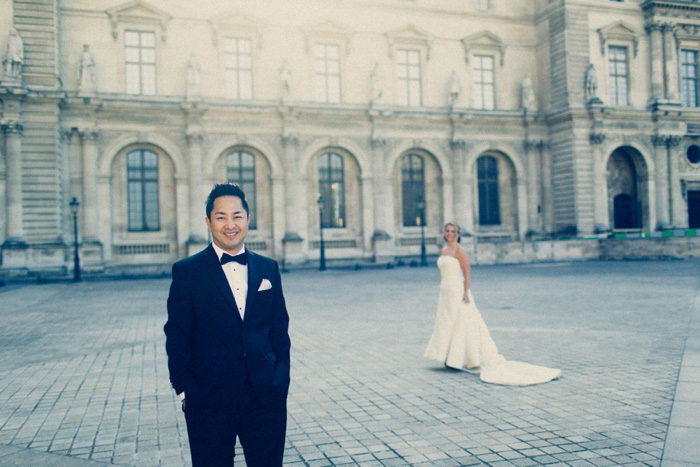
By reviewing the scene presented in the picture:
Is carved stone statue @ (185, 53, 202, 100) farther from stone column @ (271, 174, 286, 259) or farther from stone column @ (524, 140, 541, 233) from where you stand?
stone column @ (524, 140, 541, 233)

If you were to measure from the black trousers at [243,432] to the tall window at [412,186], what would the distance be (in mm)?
31098

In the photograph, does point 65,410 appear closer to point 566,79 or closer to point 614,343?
point 614,343

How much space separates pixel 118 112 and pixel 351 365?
24834mm

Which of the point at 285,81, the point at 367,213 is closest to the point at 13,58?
the point at 285,81

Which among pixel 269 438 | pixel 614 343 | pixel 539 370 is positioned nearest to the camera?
pixel 269 438

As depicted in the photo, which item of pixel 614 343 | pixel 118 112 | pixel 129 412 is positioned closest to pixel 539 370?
pixel 614 343

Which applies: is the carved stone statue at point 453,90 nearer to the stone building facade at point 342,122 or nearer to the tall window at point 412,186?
the stone building facade at point 342,122

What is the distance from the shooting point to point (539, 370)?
23.4 feet

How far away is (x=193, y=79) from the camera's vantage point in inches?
1147

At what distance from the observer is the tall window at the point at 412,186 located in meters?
34.0

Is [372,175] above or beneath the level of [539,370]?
above

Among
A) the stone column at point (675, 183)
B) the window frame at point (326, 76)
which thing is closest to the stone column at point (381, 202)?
the window frame at point (326, 76)

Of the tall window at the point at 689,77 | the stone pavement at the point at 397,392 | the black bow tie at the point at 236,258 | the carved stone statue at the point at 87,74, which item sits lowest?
the stone pavement at the point at 397,392

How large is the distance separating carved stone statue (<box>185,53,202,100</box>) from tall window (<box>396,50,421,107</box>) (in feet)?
38.6
